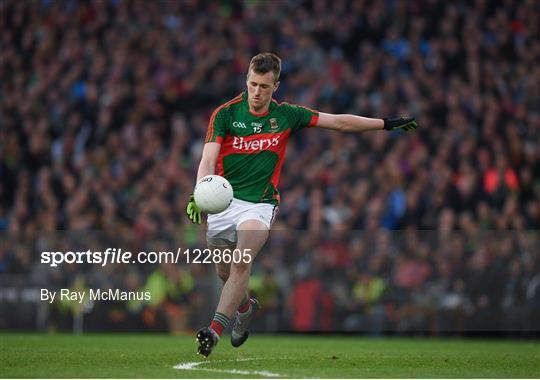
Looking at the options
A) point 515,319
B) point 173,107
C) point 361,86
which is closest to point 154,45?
point 173,107

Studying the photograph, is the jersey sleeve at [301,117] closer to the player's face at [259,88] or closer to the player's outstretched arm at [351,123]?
the player's outstretched arm at [351,123]

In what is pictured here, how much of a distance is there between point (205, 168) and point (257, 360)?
179 cm

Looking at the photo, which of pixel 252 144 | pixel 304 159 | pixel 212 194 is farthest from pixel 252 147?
pixel 304 159

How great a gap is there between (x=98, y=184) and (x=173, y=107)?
2.99 meters

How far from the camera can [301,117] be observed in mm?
10289

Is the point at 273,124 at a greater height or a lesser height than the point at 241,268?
greater

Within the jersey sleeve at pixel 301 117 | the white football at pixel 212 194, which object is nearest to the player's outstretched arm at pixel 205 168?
the white football at pixel 212 194

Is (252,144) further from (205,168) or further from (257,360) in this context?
(257,360)

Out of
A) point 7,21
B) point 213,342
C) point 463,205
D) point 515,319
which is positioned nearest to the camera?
point 213,342

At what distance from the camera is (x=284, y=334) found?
16.2 m

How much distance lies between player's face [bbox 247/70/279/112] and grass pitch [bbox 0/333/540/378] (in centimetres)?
235

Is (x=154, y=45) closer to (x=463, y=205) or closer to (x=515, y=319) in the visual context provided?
(x=463, y=205)

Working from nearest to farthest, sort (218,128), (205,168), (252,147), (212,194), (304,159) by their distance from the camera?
(212,194)
(205,168)
(218,128)
(252,147)
(304,159)

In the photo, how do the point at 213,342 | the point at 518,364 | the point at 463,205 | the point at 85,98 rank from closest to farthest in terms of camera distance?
the point at 213,342
the point at 518,364
the point at 463,205
the point at 85,98
